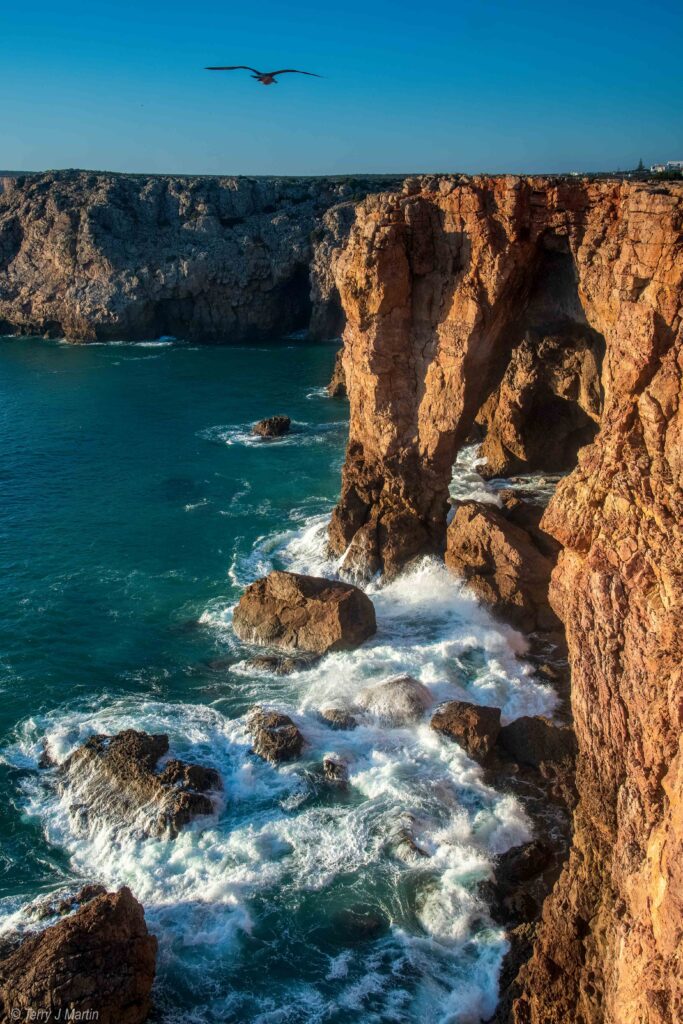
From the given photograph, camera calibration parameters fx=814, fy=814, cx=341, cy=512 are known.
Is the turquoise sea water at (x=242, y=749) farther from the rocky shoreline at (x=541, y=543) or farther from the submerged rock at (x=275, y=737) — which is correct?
the rocky shoreline at (x=541, y=543)

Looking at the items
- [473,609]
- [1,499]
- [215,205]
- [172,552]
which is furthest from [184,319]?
[473,609]

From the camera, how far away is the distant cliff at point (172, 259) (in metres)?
91.5

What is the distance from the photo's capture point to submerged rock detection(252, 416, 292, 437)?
5853 cm

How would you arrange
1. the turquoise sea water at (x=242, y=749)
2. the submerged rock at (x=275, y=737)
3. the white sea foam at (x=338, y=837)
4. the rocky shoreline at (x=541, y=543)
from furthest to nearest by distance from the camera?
the submerged rock at (x=275, y=737) → the turquoise sea water at (x=242, y=749) → the white sea foam at (x=338, y=837) → the rocky shoreline at (x=541, y=543)

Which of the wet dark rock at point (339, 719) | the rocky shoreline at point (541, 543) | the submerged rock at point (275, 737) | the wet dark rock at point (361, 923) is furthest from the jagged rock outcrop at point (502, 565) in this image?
the wet dark rock at point (361, 923)

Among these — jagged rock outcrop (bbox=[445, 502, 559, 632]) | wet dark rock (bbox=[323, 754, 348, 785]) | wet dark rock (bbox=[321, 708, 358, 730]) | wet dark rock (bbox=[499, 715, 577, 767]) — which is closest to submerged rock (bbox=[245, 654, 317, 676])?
wet dark rock (bbox=[321, 708, 358, 730])

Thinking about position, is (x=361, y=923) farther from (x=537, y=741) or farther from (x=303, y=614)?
(x=303, y=614)

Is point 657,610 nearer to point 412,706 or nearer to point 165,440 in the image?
point 412,706

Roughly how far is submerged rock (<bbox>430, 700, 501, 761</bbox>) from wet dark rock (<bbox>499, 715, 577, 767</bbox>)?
1.63 ft

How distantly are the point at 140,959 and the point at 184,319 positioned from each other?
84879 millimetres

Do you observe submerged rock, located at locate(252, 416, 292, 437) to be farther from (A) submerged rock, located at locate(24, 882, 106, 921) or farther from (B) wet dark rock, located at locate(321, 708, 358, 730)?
(A) submerged rock, located at locate(24, 882, 106, 921)

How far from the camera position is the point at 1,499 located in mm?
46688

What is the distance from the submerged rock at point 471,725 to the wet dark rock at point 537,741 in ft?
1.63

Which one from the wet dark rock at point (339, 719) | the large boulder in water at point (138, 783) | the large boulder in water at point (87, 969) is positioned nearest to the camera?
the large boulder in water at point (87, 969)
